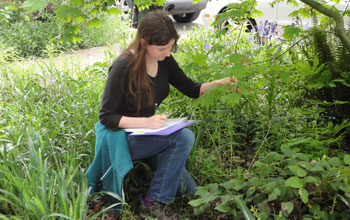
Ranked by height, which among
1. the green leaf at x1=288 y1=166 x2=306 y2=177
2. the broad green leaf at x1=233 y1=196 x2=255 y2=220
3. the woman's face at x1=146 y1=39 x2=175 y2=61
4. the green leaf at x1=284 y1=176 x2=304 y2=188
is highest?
the woman's face at x1=146 y1=39 x2=175 y2=61

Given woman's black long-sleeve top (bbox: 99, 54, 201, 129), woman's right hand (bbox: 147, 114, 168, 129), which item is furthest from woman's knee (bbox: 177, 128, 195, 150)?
woman's black long-sleeve top (bbox: 99, 54, 201, 129)

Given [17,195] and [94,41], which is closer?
[17,195]

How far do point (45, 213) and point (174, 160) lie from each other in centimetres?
83

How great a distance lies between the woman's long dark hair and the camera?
2350 millimetres

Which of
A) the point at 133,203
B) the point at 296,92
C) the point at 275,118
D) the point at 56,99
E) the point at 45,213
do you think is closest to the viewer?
the point at 45,213

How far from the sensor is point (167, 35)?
7.70 ft

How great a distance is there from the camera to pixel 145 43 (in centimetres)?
243

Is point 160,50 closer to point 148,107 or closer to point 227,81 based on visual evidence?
point 148,107

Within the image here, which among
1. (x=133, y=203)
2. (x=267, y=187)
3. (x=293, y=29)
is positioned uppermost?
(x=293, y=29)

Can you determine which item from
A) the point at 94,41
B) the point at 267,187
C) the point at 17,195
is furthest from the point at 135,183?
the point at 94,41

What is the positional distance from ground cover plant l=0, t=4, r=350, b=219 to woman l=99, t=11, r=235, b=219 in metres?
0.20

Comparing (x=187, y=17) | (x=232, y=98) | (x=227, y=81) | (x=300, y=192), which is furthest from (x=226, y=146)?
(x=187, y=17)

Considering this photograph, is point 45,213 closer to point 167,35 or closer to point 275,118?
point 167,35

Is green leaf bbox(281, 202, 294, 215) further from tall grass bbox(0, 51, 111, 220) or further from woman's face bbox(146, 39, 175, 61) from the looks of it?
woman's face bbox(146, 39, 175, 61)
